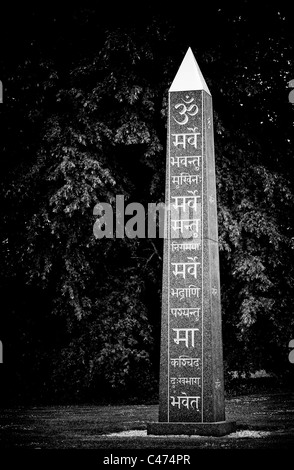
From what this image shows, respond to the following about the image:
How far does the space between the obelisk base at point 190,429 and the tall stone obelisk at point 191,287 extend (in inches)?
0.4

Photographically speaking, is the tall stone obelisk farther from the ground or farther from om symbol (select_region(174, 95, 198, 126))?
the ground

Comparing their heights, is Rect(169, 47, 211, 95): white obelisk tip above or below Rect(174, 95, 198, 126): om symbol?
above

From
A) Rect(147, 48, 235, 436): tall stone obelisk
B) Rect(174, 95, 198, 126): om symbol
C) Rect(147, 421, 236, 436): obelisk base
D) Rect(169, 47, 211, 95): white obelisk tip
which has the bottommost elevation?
Rect(147, 421, 236, 436): obelisk base

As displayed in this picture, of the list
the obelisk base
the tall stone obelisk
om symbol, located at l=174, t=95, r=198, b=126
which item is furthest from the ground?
om symbol, located at l=174, t=95, r=198, b=126

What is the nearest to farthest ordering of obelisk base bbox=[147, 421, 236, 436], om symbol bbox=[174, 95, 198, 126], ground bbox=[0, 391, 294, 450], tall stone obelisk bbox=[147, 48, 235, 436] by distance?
1. ground bbox=[0, 391, 294, 450]
2. obelisk base bbox=[147, 421, 236, 436]
3. tall stone obelisk bbox=[147, 48, 235, 436]
4. om symbol bbox=[174, 95, 198, 126]

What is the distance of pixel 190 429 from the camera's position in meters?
9.39

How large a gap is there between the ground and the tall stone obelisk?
1.36ft

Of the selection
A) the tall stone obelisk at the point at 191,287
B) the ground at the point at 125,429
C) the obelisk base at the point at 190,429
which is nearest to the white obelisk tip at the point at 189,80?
the tall stone obelisk at the point at 191,287

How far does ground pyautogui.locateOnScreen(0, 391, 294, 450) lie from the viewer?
8.67 metres

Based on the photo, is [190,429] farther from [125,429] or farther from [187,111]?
[187,111]

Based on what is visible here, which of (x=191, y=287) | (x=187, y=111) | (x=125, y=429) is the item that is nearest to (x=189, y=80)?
(x=187, y=111)

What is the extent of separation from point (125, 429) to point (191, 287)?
2187mm

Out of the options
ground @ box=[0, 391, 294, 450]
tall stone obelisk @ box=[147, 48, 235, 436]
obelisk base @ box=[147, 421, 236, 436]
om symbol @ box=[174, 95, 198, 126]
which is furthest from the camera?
om symbol @ box=[174, 95, 198, 126]
